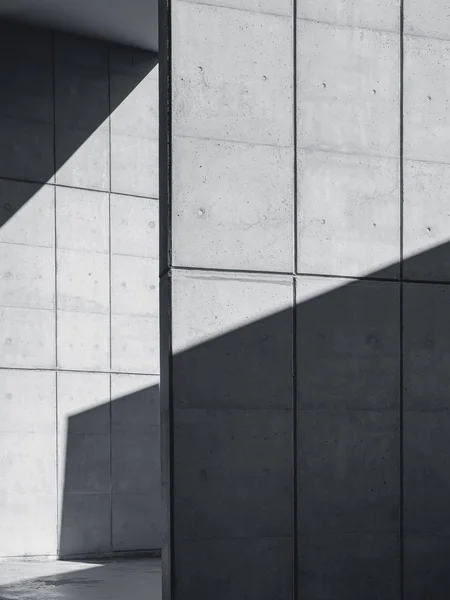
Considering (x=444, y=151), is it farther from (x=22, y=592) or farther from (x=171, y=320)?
(x=22, y=592)

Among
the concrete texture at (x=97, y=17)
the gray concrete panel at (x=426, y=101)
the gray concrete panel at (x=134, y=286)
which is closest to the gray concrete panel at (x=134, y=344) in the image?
the gray concrete panel at (x=134, y=286)

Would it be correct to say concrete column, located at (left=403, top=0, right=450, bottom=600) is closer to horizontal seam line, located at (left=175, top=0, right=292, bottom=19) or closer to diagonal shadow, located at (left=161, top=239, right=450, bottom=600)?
diagonal shadow, located at (left=161, top=239, right=450, bottom=600)

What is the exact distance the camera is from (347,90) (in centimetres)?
1129

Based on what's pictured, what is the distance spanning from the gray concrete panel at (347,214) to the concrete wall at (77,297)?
867 cm

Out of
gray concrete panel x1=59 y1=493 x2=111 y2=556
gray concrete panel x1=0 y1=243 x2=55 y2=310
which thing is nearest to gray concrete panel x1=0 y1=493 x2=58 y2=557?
gray concrete panel x1=59 y1=493 x2=111 y2=556

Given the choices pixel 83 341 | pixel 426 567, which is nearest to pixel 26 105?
pixel 83 341

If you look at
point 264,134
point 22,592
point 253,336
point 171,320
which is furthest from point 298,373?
point 22,592

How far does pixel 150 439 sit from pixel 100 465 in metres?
1.12

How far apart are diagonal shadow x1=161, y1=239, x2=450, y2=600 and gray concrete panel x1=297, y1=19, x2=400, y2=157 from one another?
1.44m

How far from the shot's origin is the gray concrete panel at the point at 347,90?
1114cm

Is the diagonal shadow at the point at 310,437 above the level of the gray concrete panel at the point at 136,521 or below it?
above

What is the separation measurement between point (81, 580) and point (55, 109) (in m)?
8.71

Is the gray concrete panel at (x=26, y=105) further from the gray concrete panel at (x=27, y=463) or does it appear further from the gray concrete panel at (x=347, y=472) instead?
the gray concrete panel at (x=347, y=472)

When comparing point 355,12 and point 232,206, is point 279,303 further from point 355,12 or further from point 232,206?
point 355,12
